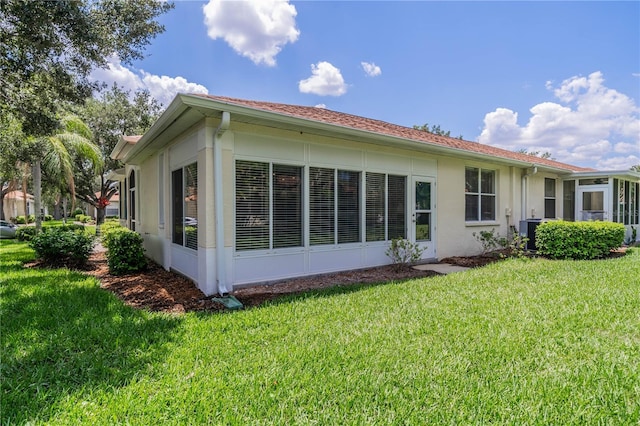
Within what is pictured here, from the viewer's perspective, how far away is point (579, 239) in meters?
9.00

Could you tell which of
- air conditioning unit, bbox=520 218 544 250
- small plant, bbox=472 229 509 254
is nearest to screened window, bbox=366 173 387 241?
small plant, bbox=472 229 509 254

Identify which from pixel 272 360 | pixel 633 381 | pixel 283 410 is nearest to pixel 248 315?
pixel 272 360

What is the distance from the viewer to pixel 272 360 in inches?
127

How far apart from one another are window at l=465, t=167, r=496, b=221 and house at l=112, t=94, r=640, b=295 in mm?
33

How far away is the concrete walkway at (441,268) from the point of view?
7.87 metres

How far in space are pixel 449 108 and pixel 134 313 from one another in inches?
681

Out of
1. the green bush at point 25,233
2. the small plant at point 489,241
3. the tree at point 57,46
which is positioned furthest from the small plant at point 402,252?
the green bush at point 25,233

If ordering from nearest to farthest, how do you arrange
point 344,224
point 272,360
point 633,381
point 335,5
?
point 633,381
point 272,360
point 344,224
point 335,5

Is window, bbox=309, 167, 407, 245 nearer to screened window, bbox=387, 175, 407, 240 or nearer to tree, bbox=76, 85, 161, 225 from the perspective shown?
screened window, bbox=387, 175, 407, 240

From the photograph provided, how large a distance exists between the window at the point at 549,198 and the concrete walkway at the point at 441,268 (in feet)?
22.7

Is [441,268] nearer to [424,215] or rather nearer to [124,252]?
[424,215]

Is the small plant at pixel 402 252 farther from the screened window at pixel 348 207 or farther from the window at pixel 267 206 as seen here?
the window at pixel 267 206

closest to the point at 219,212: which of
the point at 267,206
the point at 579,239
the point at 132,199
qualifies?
the point at 267,206

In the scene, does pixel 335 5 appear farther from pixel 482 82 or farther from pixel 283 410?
pixel 283 410
